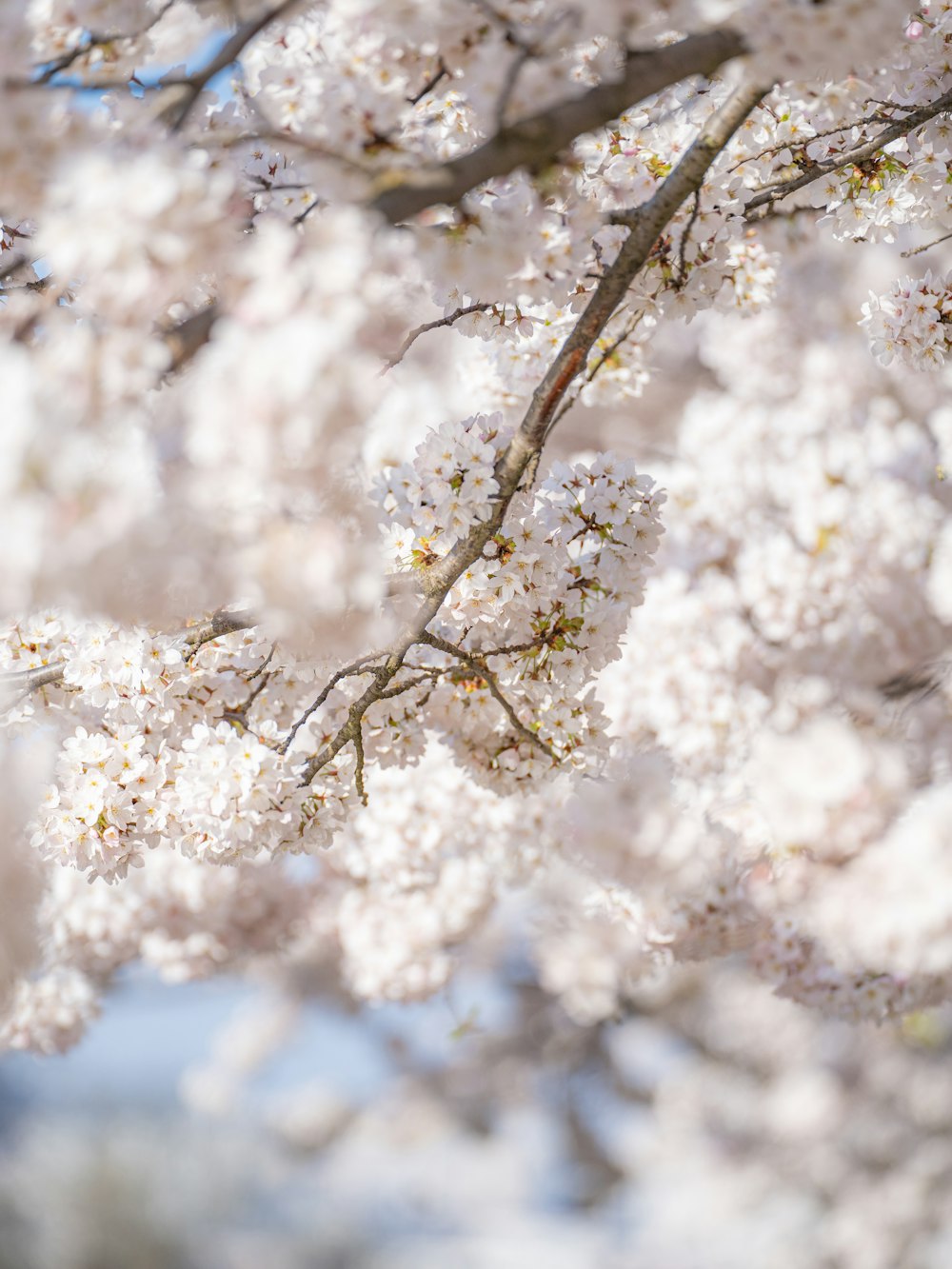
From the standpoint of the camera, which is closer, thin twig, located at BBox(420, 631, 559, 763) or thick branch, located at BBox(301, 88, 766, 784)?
thick branch, located at BBox(301, 88, 766, 784)

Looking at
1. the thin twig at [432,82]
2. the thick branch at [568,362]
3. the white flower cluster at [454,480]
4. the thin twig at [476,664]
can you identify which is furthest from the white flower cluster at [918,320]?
the thin twig at [432,82]

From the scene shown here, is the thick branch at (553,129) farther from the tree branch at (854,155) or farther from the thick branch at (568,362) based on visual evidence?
the tree branch at (854,155)

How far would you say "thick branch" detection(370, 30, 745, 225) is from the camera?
4.29 feet

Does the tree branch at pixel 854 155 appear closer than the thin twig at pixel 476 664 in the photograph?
No

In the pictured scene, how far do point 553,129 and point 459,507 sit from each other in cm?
81

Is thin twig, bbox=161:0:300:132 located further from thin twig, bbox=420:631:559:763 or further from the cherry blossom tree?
thin twig, bbox=420:631:559:763

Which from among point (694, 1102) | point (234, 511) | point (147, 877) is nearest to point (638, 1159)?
point (694, 1102)

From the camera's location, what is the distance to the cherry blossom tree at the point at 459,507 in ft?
3.74

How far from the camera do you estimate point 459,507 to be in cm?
205

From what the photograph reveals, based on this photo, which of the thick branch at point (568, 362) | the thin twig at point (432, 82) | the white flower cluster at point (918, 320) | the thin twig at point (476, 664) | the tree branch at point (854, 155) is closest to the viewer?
the thin twig at point (432, 82)

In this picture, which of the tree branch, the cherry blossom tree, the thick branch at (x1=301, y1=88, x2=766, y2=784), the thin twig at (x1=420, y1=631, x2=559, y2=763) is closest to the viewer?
the cherry blossom tree

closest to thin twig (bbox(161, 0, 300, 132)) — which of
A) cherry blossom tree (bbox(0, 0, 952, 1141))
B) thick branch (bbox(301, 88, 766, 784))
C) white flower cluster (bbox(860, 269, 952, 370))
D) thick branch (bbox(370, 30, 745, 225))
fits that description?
cherry blossom tree (bbox(0, 0, 952, 1141))

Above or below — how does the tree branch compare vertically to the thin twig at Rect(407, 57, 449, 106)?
above

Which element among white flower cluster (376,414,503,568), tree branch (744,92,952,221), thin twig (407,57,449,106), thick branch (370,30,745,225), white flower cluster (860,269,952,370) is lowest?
thick branch (370,30,745,225)
